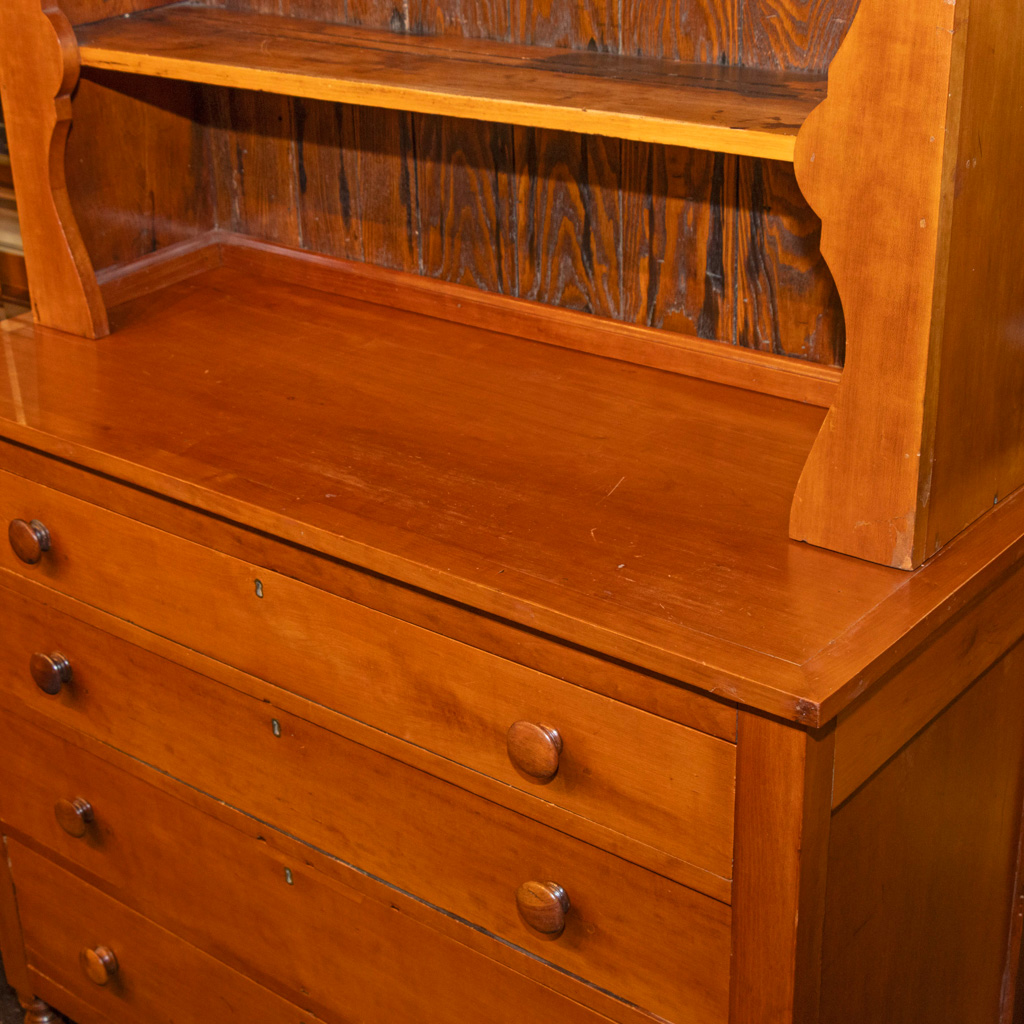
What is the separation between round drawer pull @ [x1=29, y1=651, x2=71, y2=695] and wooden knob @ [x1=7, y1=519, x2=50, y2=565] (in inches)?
5.6

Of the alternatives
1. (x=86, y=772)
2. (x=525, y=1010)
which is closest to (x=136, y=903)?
(x=86, y=772)

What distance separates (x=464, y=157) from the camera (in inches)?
68.2

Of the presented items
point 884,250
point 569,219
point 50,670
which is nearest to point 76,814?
point 50,670

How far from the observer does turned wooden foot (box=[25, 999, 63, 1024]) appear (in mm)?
2082

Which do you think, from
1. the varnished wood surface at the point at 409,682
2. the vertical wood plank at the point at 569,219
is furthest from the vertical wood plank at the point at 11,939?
the vertical wood plank at the point at 569,219

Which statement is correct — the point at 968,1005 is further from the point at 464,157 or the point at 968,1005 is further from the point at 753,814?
the point at 464,157

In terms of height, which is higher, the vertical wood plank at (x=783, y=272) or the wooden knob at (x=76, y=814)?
the vertical wood plank at (x=783, y=272)

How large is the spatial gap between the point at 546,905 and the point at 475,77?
2.76ft

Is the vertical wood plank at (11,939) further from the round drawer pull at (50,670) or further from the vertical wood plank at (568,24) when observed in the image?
the vertical wood plank at (568,24)

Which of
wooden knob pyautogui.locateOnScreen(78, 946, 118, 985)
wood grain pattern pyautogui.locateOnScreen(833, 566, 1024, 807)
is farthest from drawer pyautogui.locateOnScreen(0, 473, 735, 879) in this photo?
wooden knob pyautogui.locateOnScreen(78, 946, 118, 985)

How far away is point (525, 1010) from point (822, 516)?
0.62 meters

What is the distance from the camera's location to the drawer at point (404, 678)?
3.84 ft

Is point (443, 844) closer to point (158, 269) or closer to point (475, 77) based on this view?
point (475, 77)

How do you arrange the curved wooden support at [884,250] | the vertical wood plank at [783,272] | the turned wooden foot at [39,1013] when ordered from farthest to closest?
1. the turned wooden foot at [39,1013]
2. the vertical wood plank at [783,272]
3. the curved wooden support at [884,250]
